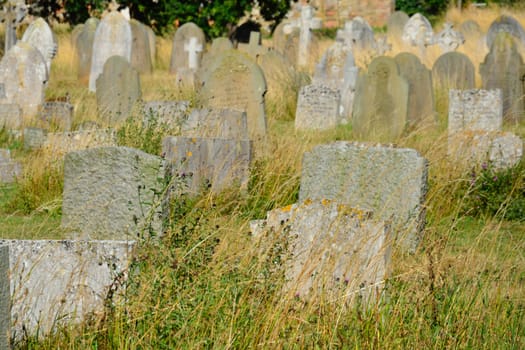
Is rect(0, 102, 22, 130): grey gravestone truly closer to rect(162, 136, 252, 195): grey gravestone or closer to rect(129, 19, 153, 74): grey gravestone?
rect(162, 136, 252, 195): grey gravestone

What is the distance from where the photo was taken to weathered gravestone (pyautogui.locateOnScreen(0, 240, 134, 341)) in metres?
4.38

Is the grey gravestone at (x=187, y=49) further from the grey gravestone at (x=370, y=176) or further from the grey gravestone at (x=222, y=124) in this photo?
the grey gravestone at (x=370, y=176)

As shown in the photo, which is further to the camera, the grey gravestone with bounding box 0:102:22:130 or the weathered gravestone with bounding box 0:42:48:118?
the weathered gravestone with bounding box 0:42:48:118

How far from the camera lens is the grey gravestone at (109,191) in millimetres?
6059

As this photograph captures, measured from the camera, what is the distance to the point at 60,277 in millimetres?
4484

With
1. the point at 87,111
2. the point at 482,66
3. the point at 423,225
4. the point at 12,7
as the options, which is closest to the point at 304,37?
the point at 12,7

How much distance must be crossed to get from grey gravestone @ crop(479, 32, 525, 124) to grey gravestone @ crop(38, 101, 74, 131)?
6.25 metres

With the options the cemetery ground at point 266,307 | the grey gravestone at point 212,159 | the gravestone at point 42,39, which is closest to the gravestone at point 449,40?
the gravestone at point 42,39

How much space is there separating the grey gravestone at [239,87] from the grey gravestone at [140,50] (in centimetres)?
957

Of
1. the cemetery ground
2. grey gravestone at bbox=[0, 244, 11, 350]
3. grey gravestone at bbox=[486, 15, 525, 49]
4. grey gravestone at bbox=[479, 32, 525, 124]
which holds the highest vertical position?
grey gravestone at bbox=[486, 15, 525, 49]

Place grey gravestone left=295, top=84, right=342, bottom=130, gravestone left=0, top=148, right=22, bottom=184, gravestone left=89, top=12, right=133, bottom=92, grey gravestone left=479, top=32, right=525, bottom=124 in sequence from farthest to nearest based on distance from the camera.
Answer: gravestone left=89, top=12, right=133, bottom=92, grey gravestone left=479, top=32, right=525, bottom=124, grey gravestone left=295, top=84, right=342, bottom=130, gravestone left=0, top=148, right=22, bottom=184

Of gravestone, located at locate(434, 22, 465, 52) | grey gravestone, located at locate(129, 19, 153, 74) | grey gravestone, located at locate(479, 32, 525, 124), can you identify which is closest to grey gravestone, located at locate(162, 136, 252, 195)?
grey gravestone, located at locate(479, 32, 525, 124)

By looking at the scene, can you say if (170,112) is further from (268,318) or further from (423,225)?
(268,318)

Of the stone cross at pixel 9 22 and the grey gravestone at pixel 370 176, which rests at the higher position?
the stone cross at pixel 9 22
